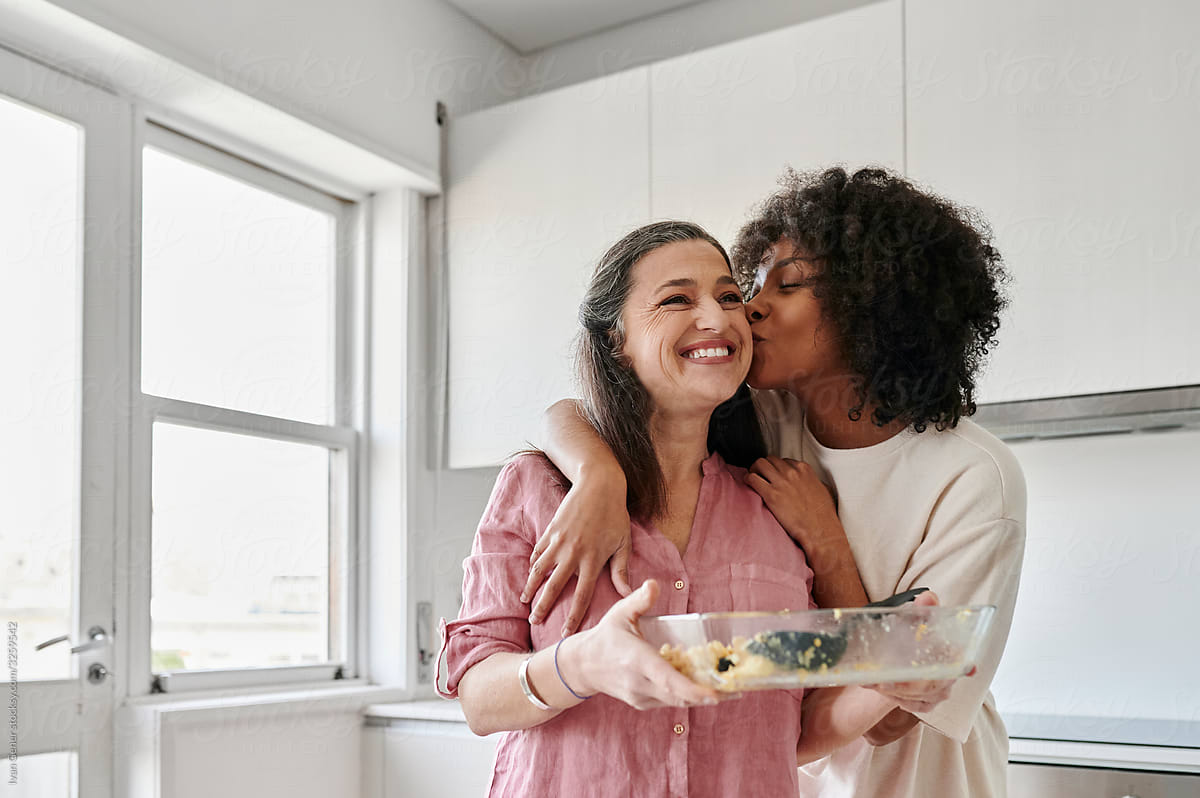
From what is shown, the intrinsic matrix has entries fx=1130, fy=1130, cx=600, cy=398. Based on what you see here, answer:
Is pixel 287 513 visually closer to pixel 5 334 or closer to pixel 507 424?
pixel 507 424

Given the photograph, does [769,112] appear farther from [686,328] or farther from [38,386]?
[38,386]

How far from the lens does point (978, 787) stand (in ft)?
4.17

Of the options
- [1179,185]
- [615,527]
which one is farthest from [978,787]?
[1179,185]

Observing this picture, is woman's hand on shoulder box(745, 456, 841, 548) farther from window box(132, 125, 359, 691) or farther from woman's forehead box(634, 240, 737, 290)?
window box(132, 125, 359, 691)

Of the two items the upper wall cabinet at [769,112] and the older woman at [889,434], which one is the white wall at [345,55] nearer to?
the upper wall cabinet at [769,112]

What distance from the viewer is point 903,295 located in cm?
122

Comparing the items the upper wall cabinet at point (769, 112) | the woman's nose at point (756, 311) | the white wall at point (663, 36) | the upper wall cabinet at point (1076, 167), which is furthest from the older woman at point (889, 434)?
the white wall at point (663, 36)

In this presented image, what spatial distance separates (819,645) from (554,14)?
7.40ft

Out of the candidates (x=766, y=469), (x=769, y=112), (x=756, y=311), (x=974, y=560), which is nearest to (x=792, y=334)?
(x=756, y=311)

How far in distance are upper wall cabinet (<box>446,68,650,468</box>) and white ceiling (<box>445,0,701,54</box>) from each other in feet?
0.95

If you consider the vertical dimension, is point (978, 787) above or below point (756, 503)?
below

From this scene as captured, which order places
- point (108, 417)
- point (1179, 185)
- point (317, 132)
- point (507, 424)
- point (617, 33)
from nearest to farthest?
point (1179, 185) < point (108, 417) < point (317, 132) < point (507, 424) < point (617, 33)

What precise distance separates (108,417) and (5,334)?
231mm

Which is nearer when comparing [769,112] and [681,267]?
[681,267]
